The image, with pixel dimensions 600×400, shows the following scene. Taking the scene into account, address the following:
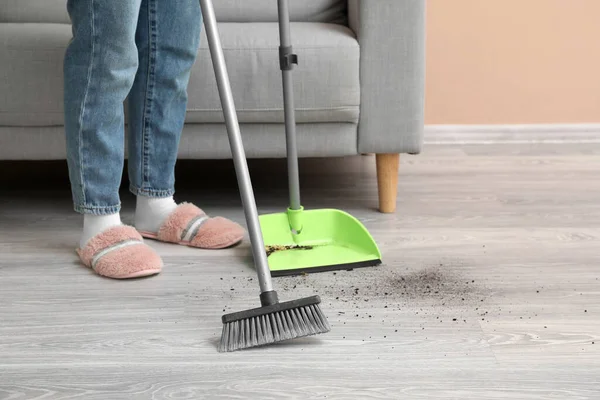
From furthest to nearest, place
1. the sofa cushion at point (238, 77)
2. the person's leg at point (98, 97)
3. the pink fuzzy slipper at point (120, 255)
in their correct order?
the sofa cushion at point (238, 77), the pink fuzzy slipper at point (120, 255), the person's leg at point (98, 97)

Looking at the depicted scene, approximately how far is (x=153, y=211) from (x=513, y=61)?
1.37m

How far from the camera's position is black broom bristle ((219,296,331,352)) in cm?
116

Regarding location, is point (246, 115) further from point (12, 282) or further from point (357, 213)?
point (12, 282)

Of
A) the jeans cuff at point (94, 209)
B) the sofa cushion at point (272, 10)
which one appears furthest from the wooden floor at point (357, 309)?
the sofa cushion at point (272, 10)

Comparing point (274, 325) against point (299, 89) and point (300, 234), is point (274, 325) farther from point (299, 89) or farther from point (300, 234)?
point (299, 89)

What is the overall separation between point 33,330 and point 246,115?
28.3 inches

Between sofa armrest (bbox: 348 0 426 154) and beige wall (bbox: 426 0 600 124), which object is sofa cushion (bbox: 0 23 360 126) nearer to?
sofa armrest (bbox: 348 0 426 154)

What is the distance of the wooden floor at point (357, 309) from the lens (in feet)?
3.55

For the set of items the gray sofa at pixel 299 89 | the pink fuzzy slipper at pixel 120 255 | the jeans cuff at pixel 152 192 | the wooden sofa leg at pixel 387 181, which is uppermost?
the gray sofa at pixel 299 89

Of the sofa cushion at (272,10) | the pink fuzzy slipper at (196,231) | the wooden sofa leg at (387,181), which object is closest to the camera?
the pink fuzzy slipper at (196,231)

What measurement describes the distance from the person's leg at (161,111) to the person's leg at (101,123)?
0.13m

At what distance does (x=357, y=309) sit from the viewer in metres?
1.32

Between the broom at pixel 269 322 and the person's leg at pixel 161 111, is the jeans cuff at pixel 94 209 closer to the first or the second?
the person's leg at pixel 161 111

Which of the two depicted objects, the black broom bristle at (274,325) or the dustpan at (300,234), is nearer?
the black broom bristle at (274,325)
